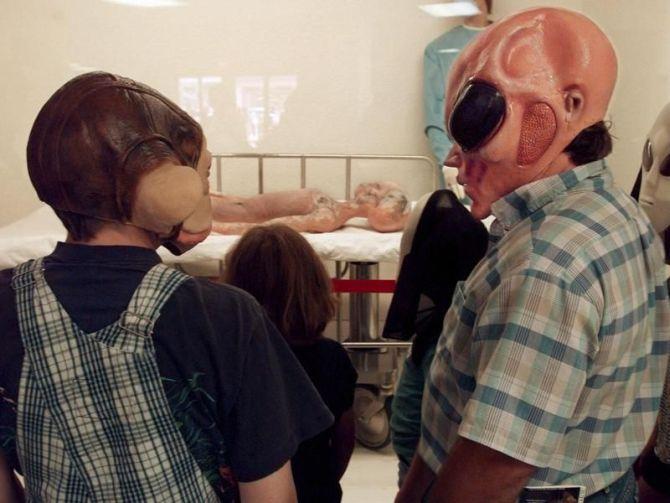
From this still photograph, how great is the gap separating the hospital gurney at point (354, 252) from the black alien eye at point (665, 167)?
4.19 ft

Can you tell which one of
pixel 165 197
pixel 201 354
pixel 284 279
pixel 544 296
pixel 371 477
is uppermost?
pixel 165 197

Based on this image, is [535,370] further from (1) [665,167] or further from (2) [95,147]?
(1) [665,167]

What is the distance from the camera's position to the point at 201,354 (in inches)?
37.1

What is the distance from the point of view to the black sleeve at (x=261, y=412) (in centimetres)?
98

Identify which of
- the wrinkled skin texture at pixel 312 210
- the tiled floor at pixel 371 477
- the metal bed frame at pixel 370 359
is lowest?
the tiled floor at pixel 371 477

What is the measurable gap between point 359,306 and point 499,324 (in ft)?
7.36

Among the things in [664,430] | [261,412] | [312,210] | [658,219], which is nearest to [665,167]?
[658,219]

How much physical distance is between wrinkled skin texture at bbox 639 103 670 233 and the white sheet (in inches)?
49.1

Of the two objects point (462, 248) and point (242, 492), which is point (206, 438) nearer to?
point (242, 492)

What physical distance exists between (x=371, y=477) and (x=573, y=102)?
217 centimetres

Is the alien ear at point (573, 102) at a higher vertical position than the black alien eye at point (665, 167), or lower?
higher

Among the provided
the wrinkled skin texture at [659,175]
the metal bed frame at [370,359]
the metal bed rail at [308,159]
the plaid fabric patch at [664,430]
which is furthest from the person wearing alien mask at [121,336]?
the metal bed rail at [308,159]

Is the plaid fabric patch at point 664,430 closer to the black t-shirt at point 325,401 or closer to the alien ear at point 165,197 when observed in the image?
the black t-shirt at point 325,401

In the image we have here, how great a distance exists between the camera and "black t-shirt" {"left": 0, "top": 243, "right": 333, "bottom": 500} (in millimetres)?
927
